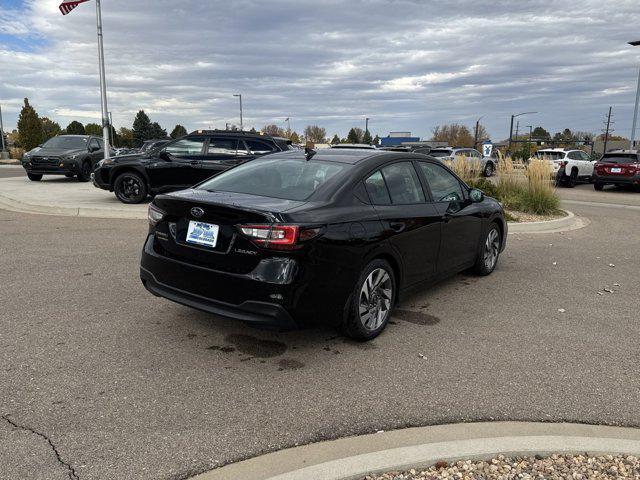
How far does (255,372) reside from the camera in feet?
12.3

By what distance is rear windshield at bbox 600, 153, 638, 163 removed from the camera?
20.2 m

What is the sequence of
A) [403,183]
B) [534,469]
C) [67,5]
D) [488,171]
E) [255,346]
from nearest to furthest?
1. [534,469]
2. [255,346]
3. [403,183]
4. [67,5]
5. [488,171]

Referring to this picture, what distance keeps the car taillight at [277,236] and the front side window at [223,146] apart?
842 cm

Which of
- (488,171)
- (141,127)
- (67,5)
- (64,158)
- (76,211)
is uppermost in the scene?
(67,5)

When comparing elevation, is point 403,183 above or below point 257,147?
below

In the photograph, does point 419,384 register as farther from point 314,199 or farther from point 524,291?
point 524,291

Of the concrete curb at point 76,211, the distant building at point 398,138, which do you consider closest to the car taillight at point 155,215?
the concrete curb at point 76,211

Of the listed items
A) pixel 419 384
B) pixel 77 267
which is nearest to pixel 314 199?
pixel 419 384

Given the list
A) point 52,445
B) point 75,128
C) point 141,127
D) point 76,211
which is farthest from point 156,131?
point 52,445

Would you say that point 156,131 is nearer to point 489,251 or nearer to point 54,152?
point 54,152

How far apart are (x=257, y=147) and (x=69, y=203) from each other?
437 cm

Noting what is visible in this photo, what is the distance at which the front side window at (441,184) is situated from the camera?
536cm

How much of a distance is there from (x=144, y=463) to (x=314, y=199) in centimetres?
214

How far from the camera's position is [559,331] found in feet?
15.5
